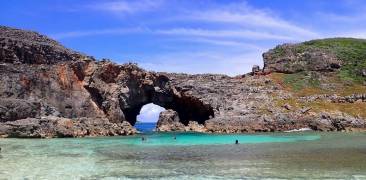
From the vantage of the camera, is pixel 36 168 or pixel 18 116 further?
pixel 18 116

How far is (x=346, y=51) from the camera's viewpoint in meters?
118

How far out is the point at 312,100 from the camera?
9319 cm

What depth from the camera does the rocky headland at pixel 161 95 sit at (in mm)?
76938

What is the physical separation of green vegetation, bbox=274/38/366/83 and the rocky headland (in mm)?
507

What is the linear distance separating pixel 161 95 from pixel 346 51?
48.3m

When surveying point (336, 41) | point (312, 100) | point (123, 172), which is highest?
point (336, 41)

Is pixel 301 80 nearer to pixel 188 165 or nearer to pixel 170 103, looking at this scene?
pixel 170 103

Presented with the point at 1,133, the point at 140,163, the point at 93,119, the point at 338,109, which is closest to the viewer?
the point at 140,163

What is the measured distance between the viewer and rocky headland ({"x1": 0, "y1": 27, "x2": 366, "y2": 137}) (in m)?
76.9

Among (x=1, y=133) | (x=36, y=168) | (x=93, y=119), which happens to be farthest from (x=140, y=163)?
(x=93, y=119)

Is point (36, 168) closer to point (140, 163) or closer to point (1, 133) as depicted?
point (140, 163)

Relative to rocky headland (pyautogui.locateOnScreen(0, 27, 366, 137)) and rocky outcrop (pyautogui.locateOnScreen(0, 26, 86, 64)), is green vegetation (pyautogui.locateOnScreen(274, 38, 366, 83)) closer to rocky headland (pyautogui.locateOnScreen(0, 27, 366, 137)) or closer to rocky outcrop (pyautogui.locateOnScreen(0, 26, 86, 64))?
rocky headland (pyautogui.locateOnScreen(0, 27, 366, 137))

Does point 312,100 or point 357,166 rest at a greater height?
point 312,100

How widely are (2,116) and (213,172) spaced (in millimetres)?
49703
